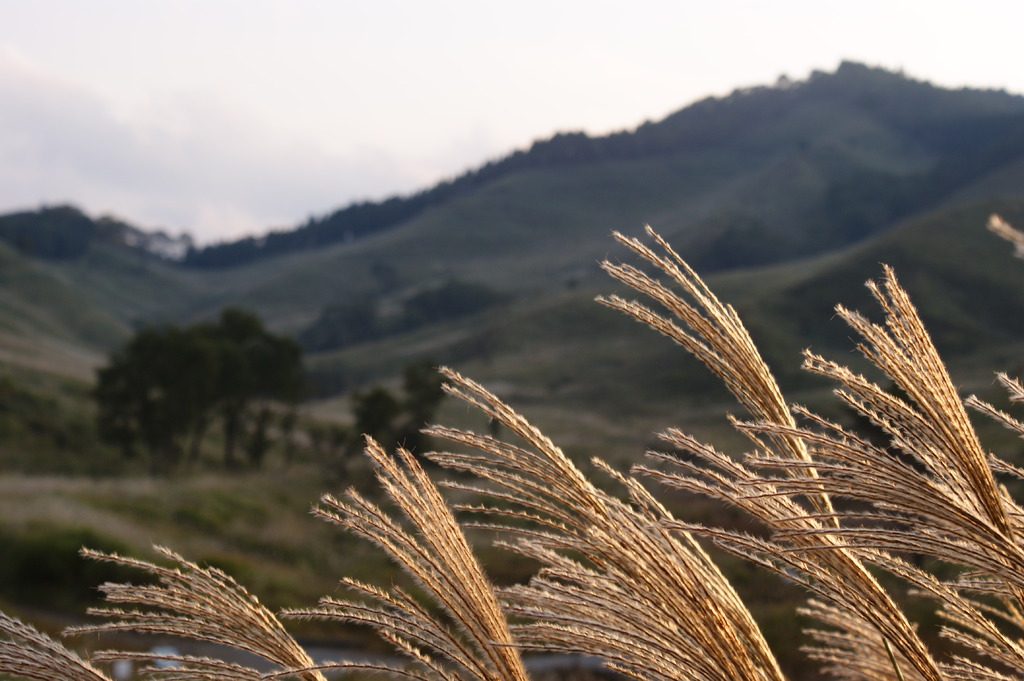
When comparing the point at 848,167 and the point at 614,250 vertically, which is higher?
the point at 848,167

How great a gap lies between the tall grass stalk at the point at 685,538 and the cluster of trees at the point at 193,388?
33.0 m

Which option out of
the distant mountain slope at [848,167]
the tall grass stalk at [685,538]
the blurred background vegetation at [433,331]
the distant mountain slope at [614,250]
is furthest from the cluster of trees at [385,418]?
the distant mountain slope at [848,167]

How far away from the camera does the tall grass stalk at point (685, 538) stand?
4.50 feet

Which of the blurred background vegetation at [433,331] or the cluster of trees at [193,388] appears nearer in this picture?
the blurred background vegetation at [433,331]

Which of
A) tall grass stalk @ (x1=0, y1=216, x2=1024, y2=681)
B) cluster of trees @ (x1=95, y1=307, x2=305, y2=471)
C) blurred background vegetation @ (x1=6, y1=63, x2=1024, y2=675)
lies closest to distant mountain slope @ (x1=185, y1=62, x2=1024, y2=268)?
blurred background vegetation @ (x1=6, y1=63, x2=1024, y2=675)

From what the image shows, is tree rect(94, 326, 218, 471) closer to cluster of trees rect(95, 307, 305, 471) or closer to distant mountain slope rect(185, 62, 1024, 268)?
cluster of trees rect(95, 307, 305, 471)

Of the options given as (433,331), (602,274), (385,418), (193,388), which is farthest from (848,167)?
(193,388)

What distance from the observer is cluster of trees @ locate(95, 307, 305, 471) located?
107 ft

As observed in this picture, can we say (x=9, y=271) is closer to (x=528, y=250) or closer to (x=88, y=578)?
(x=528, y=250)

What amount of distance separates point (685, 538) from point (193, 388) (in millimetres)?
33976

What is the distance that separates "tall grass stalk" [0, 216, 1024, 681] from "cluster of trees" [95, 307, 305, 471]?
108 ft

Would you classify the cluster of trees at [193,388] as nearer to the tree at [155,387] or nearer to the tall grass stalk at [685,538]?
the tree at [155,387]

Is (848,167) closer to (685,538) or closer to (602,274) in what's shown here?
(602,274)

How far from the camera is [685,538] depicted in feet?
6.39
